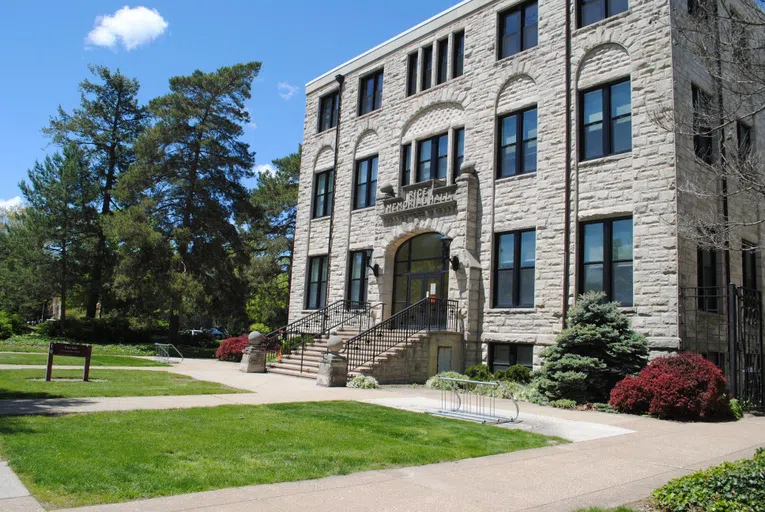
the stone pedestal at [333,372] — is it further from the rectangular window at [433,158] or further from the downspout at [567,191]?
the rectangular window at [433,158]

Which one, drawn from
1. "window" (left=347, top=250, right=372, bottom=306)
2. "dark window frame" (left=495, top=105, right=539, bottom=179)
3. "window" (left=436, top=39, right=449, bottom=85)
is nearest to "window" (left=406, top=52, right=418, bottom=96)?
"window" (left=436, top=39, right=449, bottom=85)

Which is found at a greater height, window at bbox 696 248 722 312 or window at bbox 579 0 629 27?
window at bbox 579 0 629 27

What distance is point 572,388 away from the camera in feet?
44.8

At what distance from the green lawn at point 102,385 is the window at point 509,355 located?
8.46 m

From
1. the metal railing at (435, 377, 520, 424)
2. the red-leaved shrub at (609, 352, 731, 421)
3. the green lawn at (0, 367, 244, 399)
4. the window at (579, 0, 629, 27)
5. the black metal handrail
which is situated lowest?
the green lawn at (0, 367, 244, 399)

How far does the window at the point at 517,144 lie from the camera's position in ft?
60.5

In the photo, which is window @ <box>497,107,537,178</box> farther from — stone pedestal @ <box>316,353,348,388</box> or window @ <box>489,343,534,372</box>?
stone pedestal @ <box>316,353,348,388</box>

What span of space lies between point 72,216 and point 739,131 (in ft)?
123

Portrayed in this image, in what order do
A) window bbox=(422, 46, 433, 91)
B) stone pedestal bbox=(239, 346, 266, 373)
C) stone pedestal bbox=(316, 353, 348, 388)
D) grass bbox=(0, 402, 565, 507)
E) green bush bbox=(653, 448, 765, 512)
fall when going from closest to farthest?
1. green bush bbox=(653, 448, 765, 512)
2. grass bbox=(0, 402, 565, 507)
3. stone pedestal bbox=(316, 353, 348, 388)
4. stone pedestal bbox=(239, 346, 266, 373)
5. window bbox=(422, 46, 433, 91)

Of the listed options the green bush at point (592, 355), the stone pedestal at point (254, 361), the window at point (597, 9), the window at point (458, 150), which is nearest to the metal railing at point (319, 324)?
the stone pedestal at point (254, 361)

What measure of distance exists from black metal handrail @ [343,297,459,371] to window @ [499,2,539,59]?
8970mm

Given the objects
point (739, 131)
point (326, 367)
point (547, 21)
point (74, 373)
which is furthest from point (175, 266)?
point (739, 131)

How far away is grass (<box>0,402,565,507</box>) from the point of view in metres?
5.52

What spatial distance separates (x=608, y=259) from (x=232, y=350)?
1813cm
